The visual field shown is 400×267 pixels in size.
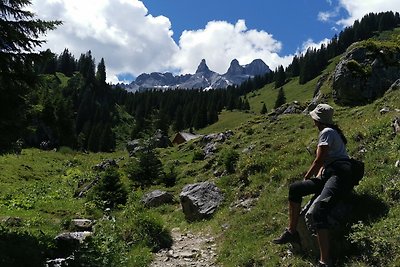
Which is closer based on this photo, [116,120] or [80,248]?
[80,248]

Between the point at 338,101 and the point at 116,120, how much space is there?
142720 mm

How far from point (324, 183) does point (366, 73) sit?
96.6ft

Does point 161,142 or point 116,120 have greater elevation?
point 116,120

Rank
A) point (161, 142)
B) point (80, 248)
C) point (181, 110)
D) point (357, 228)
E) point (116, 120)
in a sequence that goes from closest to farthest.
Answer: point (357, 228)
point (80, 248)
point (161, 142)
point (181, 110)
point (116, 120)

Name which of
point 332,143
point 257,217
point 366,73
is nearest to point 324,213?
point 332,143

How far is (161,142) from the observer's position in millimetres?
78625

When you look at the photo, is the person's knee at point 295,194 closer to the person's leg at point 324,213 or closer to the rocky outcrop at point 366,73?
the person's leg at point 324,213

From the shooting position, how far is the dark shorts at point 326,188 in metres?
8.98

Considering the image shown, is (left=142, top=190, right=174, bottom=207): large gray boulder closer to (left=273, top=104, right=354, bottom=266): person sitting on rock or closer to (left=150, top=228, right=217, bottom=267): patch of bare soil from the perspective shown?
(left=150, top=228, right=217, bottom=267): patch of bare soil

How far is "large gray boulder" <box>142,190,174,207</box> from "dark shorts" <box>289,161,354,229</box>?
13498mm

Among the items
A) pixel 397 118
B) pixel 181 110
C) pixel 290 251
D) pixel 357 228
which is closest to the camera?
pixel 357 228

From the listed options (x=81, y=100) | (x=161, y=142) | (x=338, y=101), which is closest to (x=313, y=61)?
(x=81, y=100)

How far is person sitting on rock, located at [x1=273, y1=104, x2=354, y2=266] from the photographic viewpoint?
8.97m

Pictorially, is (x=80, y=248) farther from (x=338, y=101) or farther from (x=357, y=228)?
(x=338, y=101)
